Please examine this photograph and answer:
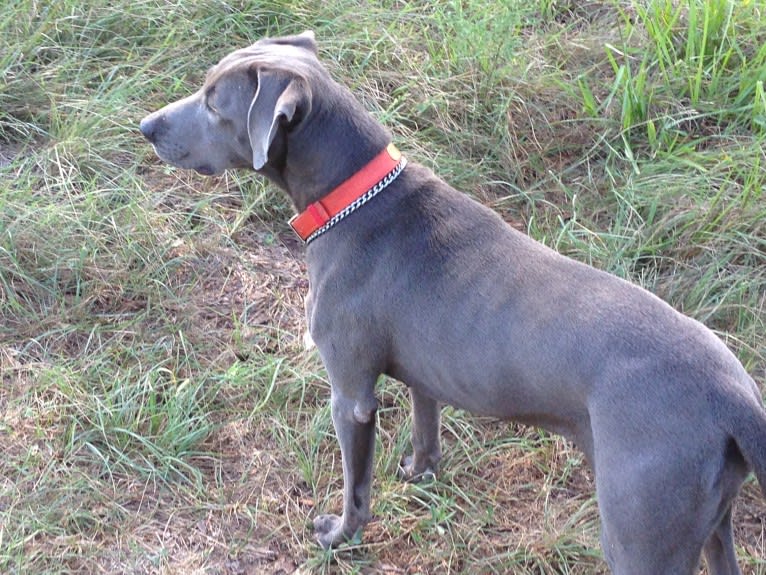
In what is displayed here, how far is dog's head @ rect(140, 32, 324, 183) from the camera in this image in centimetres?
282

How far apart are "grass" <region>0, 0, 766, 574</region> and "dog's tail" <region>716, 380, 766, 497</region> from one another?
987 mm

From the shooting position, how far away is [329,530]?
326 cm

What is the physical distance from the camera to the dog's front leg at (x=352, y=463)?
298cm

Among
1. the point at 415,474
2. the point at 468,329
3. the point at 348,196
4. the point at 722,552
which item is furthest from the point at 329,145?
the point at 722,552

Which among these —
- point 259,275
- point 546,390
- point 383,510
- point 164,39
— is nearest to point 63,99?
point 164,39

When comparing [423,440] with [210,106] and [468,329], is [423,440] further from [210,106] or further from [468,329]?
[210,106]

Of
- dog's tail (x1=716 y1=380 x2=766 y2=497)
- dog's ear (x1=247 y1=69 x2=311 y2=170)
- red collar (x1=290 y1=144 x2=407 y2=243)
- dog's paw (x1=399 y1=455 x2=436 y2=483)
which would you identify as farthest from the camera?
dog's paw (x1=399 y1=455 x2=436 y2=483)

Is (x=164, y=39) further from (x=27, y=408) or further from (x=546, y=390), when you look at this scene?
(x=546, y=390)

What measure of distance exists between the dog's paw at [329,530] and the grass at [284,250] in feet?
0.13

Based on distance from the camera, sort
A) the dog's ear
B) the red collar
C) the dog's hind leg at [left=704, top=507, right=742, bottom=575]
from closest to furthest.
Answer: the dog's hind leg at [left=704, top=507, right=742, bottom=575], the dog's ear, the red collar

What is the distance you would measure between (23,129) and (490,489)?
104 inches

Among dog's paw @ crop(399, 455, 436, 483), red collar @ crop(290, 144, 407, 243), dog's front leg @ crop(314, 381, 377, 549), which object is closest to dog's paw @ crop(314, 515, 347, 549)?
dog's front leg @ crop(314, 381, 377, 549)

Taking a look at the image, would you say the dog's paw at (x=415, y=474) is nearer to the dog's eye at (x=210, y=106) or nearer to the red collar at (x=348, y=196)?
the red collar at (x=348, y=196)

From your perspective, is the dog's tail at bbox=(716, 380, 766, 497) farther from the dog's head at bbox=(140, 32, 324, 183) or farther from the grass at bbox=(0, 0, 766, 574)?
the dog's head at bbox=(140, 32, 324, 183)
